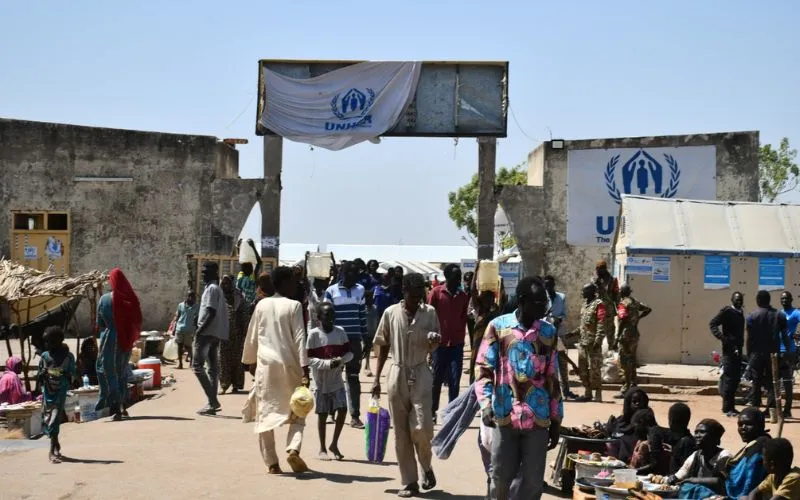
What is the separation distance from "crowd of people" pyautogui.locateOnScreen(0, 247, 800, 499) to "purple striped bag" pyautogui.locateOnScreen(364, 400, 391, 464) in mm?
338

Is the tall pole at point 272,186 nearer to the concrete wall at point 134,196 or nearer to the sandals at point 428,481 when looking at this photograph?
the concrete wall at point 134,196

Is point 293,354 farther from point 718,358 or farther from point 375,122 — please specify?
point 375,122

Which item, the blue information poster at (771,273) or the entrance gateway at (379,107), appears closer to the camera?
the blue information poster at (771,273)

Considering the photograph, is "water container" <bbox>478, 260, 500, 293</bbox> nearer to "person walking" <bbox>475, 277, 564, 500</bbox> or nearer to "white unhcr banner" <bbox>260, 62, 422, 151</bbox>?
"white unhcr banner" <bbox>260, 62, 422, 151</bbox>

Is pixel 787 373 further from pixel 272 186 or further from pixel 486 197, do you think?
pixel 272 186

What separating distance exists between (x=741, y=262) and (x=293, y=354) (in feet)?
37.1

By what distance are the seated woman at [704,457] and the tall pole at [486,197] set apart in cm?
1613

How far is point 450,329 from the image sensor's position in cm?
1187

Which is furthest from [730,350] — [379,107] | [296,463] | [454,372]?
[379,107]

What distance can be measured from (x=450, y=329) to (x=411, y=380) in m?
3.36

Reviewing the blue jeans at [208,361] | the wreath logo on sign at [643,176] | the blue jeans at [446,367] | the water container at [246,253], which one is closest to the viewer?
the blue jeans at [446,367]

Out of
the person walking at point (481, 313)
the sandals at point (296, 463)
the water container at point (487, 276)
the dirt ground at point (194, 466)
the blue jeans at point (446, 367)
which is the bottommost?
the dirt ground at point (194, 466)

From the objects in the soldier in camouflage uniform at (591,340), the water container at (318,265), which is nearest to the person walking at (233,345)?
the soldier in camouflage uniform at (591,340)

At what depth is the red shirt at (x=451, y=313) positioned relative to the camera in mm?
11852
